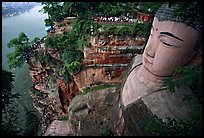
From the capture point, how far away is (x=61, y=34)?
15070 mm

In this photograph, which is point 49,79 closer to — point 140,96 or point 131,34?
point 131,34

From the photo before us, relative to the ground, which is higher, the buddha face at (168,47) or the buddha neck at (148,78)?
the buddha face at (168,47)

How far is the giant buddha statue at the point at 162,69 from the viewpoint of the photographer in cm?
676

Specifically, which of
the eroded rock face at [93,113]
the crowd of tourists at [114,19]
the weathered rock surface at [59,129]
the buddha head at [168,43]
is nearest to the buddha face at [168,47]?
the buddha head at [168,43]

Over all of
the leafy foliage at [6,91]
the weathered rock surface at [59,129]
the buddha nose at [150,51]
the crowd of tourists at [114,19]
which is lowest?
the weathered rock surface at [59,129]

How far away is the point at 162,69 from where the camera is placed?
7.44m

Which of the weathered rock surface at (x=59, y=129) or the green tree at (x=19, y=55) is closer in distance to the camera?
the weathered rock surface at (x=59, y=129)

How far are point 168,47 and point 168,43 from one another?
0.12m

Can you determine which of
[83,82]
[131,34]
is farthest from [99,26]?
[83,82]

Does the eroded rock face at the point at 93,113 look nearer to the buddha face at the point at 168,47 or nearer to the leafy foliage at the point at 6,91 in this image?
the buddha face at the point at 168,47

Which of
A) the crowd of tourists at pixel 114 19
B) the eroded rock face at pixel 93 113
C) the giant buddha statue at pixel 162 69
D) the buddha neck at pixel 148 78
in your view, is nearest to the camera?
the giant buddha statue at pixel 162 69

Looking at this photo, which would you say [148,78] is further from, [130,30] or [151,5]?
[130,30]

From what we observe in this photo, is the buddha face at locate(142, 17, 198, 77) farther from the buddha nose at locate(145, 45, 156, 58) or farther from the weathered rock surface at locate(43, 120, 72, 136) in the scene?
the weathered rock surface at locate(43, 120, 72, 136)

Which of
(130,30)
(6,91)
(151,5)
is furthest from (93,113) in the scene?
(151,5)
